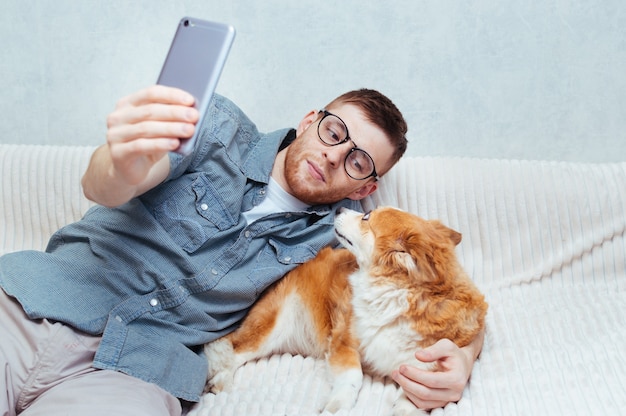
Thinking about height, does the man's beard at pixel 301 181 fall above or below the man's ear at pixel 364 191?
above

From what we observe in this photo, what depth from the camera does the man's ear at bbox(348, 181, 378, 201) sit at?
1.99 m

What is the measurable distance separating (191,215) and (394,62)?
3.60 ft

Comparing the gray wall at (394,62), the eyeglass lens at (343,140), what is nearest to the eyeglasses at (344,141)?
the eyeglass lens at (343,140)

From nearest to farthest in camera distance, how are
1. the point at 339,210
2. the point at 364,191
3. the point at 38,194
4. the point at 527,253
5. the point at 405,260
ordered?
the point at 405,260 → the point at 339,210 → the point at 364,191 → the point at 527,253 → the point at 38,194

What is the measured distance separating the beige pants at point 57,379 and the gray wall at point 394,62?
47.1 inches

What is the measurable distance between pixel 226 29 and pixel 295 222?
82 cm

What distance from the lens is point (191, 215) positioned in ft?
5.51

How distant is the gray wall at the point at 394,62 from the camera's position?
2299mm

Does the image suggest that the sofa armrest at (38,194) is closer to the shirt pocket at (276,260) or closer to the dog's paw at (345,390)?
the shirt pocket at (276,260)

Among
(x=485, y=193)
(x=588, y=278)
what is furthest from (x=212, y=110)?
(x=588, y=278)

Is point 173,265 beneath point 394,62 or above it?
beneath

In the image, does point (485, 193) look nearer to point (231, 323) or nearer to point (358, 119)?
point (358, 119)

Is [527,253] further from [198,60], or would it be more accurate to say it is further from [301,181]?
[198,60]

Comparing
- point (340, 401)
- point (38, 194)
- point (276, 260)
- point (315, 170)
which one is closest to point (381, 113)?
point (315, 170)
